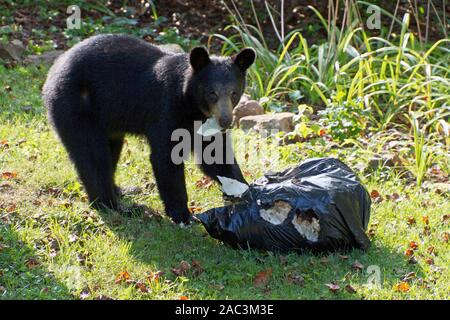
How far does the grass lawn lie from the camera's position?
5082 mm

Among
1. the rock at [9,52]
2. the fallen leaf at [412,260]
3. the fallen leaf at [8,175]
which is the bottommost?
the rock at [9,52]

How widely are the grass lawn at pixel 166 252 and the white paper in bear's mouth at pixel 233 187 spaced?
0.40m

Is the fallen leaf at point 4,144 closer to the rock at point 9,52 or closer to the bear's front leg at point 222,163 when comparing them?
the bear's front leg at point 222,163

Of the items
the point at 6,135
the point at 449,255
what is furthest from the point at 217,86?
the point at 6,135

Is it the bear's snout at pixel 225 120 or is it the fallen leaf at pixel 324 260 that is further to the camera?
the bear's snout at pixel 225 120

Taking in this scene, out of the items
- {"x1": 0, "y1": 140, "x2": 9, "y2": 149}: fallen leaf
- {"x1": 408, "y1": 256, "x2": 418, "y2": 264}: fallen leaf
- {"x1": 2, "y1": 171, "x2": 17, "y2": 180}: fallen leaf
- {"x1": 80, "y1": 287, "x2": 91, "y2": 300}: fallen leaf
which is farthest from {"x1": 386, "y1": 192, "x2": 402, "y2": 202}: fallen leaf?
{"x1": 0, "y1": 140, "x2": 9, "y2": 149}: fallen leaf

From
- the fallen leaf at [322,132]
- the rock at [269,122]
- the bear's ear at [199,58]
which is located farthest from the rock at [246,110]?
the bear's ear at [199,58]

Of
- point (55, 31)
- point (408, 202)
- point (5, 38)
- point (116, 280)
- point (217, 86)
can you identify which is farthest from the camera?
point (55, 31)

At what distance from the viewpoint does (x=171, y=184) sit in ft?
20.2

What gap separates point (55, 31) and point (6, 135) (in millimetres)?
3659

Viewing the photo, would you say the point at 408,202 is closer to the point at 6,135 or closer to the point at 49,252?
the point at 49,252

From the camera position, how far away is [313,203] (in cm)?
543

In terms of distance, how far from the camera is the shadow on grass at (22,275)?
492 centimetres

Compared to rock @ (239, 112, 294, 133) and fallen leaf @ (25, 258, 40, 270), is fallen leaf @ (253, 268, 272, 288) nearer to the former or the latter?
fallen leaf @ (25, 258, 40, 270)
